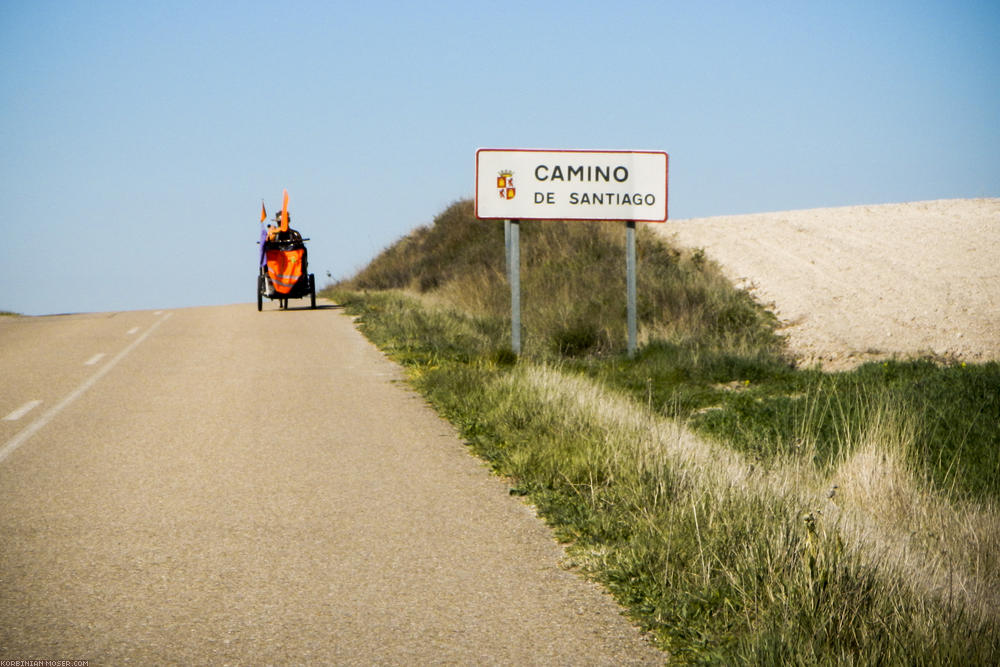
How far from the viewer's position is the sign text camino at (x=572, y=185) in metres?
15.1

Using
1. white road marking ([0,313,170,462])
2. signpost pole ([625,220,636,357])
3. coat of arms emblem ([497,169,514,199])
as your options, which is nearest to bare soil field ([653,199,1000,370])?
signpost pole ([625,220,636,357])

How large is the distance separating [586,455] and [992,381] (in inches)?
230

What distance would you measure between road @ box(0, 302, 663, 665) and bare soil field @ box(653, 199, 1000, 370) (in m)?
10.1

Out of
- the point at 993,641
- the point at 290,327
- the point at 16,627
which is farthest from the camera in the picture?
the point at 290,327

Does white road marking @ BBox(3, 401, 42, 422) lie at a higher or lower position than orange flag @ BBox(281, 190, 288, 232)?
lower

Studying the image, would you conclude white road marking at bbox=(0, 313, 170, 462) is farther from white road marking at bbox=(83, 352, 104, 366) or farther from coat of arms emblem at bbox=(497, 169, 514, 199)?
coat of arms emblem at bbox=(497, 169, 514, 199)

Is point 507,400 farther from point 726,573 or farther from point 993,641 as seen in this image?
point 993,641

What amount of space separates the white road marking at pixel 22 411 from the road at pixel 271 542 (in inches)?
1.7

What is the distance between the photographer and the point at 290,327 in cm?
1988

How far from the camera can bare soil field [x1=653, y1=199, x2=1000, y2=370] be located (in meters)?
17.1

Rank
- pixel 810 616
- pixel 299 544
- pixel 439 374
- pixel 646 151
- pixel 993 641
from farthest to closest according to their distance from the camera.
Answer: pixel 646 151 < pixel 439 374 < pixel 299 544 < pixel 810 616 < pixel 993 641

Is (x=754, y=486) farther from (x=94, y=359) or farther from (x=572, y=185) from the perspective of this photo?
(x=94, y=359)

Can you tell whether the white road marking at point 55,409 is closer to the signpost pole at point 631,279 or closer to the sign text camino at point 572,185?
the sign text camino at point 572,185

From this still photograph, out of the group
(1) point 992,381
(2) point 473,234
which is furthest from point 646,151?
(2) point 473,234
